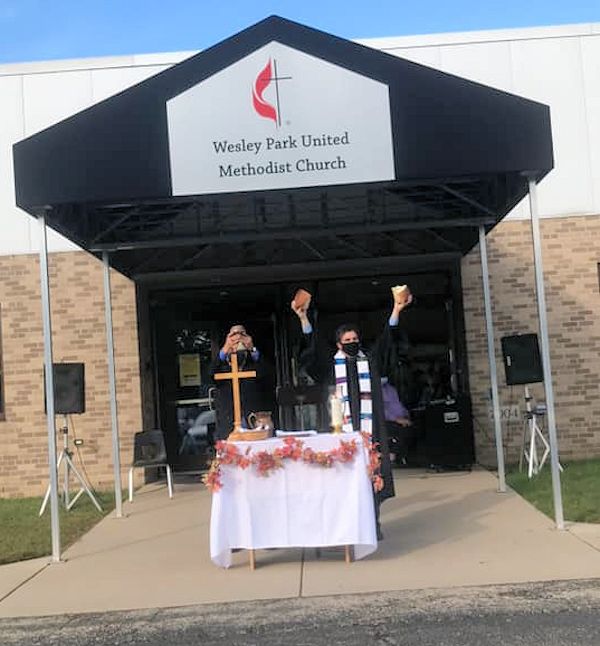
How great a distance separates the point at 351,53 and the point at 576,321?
609 cm

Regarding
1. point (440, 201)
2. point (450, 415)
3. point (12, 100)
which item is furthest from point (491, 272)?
point (12, 100)

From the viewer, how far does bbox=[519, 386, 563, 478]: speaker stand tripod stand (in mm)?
9664

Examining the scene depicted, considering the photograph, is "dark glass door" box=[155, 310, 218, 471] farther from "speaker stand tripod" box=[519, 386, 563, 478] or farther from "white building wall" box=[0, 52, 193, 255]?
"speaker stand tripod" box=[519, 386, 563, 478]

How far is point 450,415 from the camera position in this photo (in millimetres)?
10461

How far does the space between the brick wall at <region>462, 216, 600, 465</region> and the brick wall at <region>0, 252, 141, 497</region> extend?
4.76m

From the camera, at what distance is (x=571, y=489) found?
340 inches

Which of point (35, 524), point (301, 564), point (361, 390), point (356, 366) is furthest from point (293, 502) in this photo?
point (35, 524)

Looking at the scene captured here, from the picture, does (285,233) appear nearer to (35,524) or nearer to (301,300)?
(301,300)

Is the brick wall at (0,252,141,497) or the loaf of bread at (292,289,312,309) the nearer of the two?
the loaf of bread at (292,289,312,309)

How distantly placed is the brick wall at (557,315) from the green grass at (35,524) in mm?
5176

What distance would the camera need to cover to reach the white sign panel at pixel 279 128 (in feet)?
20.6

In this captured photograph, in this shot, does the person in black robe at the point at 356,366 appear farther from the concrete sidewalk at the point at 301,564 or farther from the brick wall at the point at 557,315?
the brick wall at the point at 557,315

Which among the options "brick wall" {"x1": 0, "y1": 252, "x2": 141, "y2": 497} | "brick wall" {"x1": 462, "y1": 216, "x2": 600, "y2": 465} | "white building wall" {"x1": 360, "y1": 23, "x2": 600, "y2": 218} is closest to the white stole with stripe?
"brick wall" {"x1": 462, "y1": 216, "x2": 600, "y2": 465}

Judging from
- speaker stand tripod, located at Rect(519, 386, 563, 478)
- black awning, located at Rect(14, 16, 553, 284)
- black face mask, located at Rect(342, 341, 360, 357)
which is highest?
black awning, located at Rect(14, 16, 553, 284)
